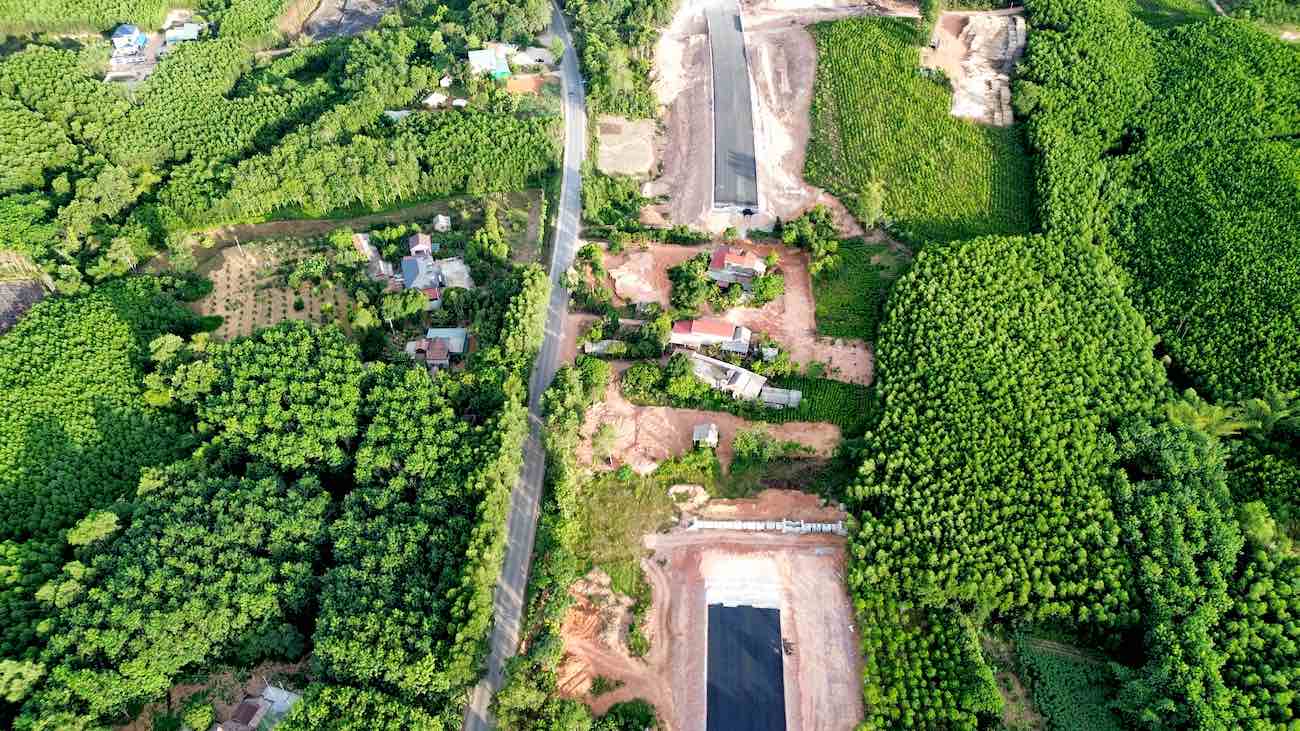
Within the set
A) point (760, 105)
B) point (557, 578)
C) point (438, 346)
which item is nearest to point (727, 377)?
point (557, 578)

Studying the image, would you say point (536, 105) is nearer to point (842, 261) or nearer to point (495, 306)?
point (495, 306)

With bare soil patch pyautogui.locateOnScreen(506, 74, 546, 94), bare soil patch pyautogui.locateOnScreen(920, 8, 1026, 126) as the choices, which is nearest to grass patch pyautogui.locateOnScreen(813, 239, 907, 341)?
bare soil patch pyautogui.locateOnScreen(920, 8, 1026, 126)

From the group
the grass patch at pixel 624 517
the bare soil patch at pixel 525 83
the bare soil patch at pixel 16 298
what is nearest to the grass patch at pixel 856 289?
the grass patch at pixel 624 517

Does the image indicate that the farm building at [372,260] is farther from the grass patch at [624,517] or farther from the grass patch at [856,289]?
the grass patch at [856,289]

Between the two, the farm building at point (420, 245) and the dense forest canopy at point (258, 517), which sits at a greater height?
the farm building at point (420, 245)

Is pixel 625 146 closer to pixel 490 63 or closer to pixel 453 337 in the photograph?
pixel 490 63

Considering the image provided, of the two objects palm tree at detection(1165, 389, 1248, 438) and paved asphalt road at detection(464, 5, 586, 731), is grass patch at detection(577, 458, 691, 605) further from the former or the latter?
palm tree at detection(1165, 389, 1248, 438)
